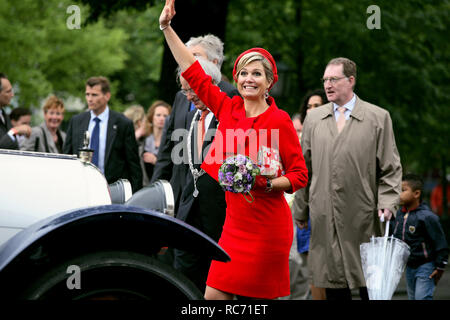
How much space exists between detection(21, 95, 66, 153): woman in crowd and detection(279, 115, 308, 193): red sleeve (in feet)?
16.4

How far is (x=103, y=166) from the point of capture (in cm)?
777

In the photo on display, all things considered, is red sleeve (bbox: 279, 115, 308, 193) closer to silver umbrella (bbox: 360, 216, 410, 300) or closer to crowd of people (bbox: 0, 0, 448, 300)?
crowd of people (bbox: 0, 0, 448, 300)

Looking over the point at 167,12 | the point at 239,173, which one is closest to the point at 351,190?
the point at 239,173

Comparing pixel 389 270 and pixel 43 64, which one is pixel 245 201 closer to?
pixel 389 270

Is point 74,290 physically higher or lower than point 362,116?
lower

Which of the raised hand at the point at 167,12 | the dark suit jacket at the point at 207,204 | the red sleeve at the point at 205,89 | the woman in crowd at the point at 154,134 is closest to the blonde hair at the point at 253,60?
the red sleeve at the point at 205,89

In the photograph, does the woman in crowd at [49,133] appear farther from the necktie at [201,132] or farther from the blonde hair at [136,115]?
the necktie at [201,132]

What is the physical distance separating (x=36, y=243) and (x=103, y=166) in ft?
16.3

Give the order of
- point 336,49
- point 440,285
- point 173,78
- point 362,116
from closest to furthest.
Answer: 1. point 362,116
2. point 440,285
3. point 173,78
4. point 336,49

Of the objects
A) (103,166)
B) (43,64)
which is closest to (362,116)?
(103,166)

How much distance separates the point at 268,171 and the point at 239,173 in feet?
0.94

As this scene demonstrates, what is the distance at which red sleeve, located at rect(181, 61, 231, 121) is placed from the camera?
4461 mm

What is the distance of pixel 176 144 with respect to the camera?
5.89 metres

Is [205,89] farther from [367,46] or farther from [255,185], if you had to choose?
[367,46]
